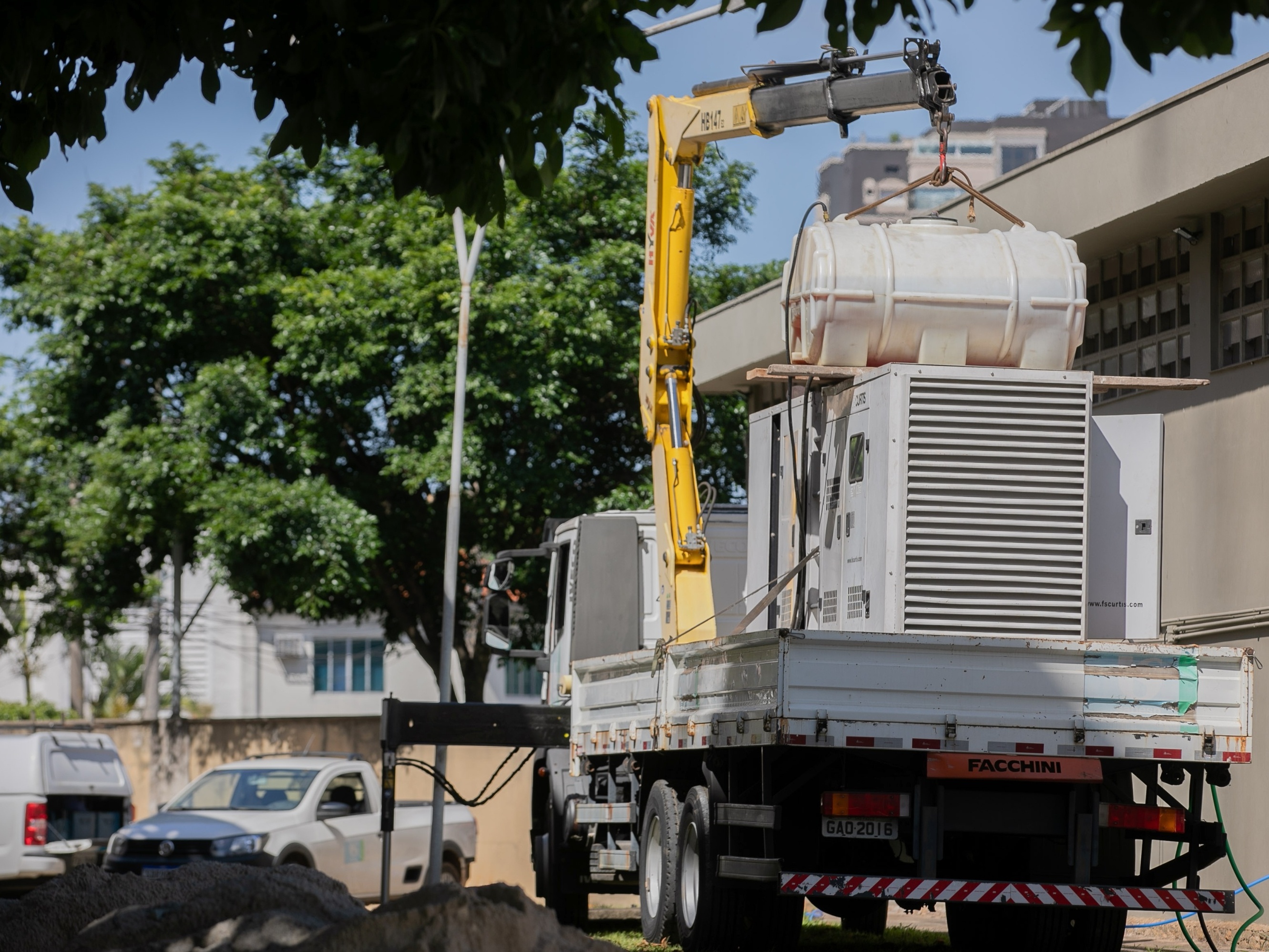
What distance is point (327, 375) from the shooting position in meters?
25.9

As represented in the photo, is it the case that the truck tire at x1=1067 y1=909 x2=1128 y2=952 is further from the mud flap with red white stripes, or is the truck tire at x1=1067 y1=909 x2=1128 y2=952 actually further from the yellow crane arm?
the yellow crane arm

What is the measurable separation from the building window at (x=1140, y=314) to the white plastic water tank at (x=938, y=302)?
5210 millimetres

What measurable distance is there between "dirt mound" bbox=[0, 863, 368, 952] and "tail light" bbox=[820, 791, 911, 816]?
300 cm

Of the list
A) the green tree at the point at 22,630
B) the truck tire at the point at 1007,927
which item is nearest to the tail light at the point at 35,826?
the truck tire at the point at 1007,927

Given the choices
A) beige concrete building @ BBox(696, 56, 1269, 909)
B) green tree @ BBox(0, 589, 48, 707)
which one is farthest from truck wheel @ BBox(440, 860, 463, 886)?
green tree @ BBox(0, 589, 48, 707)

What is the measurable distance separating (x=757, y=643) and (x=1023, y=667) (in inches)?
56.2

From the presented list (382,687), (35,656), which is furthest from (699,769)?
(382,687)

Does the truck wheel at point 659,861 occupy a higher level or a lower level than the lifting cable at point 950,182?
lower

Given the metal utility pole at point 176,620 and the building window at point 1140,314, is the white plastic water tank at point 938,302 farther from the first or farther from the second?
the metal utility pole at point 176,620

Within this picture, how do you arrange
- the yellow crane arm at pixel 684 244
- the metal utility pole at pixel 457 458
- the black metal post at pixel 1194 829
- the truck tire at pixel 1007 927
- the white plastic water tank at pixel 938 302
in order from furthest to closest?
the metal utility pole at pixel 457 458, the yellow crane arm at pixel 684 244, the truck tire at pixel 1007 927, the white plastic water tank at pixel 938 302, the black metal post at pixel 1194 829

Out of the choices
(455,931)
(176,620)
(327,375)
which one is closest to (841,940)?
(455,931)

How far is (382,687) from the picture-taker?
2279 inches

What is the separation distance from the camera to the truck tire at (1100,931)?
10531mm

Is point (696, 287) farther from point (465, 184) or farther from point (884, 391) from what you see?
→ point (465, 184)
